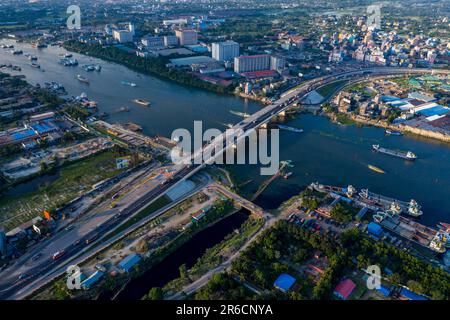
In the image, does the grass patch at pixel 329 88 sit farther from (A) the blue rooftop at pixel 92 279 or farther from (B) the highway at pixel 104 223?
(A) the blue rooftop at pixel 92 279

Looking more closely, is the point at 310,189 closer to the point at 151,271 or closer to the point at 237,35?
the point at 151,271

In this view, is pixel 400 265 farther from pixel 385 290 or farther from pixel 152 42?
pixel 152 42

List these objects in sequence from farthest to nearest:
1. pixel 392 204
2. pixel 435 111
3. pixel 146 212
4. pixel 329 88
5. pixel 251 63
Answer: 1. pixel 251 63
2. pixel 329 88
3. pixel 435 111
4. pixel 392 204
5. pixel 146 212

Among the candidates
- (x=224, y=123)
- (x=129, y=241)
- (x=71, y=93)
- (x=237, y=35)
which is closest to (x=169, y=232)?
(x=129, y=241)

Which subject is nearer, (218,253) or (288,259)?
(288,259)

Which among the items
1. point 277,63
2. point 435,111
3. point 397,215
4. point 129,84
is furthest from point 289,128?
point 129,84

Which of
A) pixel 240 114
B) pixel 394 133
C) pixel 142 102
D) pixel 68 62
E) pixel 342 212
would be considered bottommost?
pixel 342 212

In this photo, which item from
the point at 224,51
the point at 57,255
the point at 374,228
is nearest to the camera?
the point at 57,255

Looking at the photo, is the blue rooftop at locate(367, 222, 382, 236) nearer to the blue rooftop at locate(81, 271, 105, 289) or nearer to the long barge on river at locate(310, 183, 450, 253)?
the long barge on river at locate(310, 183, 450, 253)
